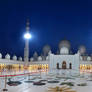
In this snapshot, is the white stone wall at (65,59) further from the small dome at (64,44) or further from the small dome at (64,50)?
the small dome at (64,44)

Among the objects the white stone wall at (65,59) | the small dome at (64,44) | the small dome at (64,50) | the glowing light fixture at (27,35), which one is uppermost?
the glowing light fixture at (27,35)

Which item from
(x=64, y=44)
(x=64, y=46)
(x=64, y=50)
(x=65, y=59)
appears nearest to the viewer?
(x=65, y=59)

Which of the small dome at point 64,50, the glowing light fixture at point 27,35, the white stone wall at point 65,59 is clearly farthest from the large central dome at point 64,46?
the glowing light fixture at point 27,35

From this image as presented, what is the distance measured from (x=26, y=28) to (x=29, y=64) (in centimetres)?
1422

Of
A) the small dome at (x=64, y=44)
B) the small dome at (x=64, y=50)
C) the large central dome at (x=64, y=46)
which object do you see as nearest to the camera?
the small dome at (x=64, y=50)

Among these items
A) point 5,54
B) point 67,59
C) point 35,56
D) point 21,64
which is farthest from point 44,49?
point 67,59

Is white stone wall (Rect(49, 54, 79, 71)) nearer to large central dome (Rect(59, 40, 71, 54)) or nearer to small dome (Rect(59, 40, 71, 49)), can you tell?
large central dome (Rect(59, 40, 71, 54))

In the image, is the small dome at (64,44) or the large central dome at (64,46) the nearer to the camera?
the large central dome at (64,46)

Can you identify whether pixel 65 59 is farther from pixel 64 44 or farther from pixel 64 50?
pixel 64 44

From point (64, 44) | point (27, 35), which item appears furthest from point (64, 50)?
point (27, 35)

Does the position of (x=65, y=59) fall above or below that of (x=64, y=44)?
below

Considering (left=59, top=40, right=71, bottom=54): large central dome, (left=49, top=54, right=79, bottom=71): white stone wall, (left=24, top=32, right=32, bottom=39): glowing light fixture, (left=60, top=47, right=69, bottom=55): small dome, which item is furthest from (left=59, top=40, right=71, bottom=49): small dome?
(left=24, top=32, right=32, bottom=39): glowing light fixture

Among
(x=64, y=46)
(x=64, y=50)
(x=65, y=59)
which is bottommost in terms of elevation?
(x=65, y=59)

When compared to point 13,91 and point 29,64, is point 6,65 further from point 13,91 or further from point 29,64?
point 13,91
